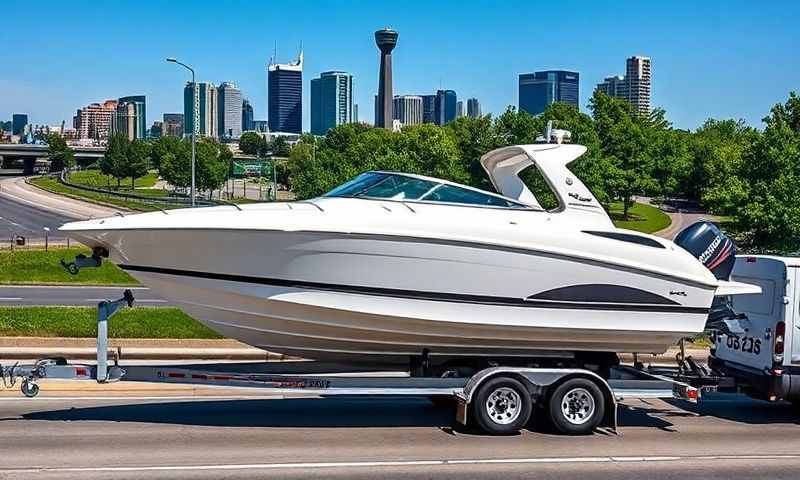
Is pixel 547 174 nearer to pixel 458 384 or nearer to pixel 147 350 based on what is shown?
pixel 458 384

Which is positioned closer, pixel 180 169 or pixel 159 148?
pixel 180 169

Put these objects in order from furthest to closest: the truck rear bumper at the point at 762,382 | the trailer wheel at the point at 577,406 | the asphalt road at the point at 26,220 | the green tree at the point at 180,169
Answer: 1. the green tree at the point at 180,169
2. the asphalt road at the point at 26,220
3. the truck rear bumper at the point at 762,382
4. the trailer wheel at the point at 577,406

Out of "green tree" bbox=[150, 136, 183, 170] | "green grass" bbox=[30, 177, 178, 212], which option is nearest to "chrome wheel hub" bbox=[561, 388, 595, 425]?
"green grass" bbox=[30, 177, 178, 212]

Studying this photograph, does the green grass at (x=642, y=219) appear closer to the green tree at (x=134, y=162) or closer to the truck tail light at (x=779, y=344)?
the green tree at (x=134, y=162)

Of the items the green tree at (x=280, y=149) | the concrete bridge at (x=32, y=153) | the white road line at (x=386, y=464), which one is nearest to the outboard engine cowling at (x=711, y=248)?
the white road line at (x=386, y=464)

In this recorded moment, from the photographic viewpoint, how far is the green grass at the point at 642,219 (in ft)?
182

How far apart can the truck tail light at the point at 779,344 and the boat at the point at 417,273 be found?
1.86ft

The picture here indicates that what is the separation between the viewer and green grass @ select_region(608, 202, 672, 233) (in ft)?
182

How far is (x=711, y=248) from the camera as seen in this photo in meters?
11.7

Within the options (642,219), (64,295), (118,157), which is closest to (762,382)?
(64,295)

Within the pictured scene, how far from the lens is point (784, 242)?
2956 centimetres

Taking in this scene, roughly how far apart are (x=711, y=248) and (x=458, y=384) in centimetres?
388

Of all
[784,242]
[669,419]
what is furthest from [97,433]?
[784,242]

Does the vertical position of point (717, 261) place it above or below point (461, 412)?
above
